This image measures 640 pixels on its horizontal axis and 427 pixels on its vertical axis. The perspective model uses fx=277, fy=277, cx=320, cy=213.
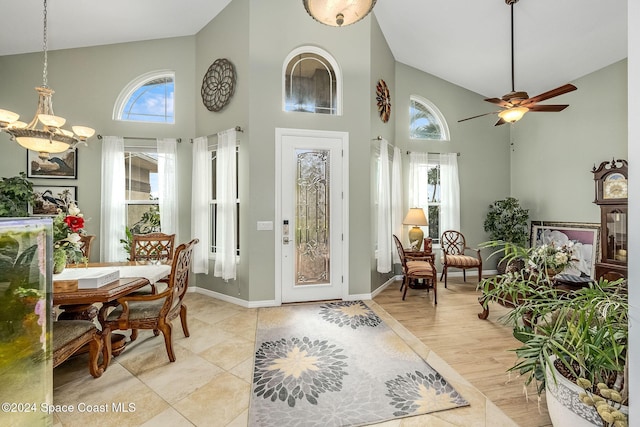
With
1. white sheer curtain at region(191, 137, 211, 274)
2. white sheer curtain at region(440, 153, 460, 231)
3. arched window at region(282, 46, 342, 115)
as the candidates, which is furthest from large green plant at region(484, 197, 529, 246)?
white sheer curtain at region(191, 137, 211, 274)

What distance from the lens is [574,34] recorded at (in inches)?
150

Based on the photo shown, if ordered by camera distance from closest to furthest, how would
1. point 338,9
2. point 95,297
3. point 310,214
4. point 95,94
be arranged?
point 338,9 → point 95,297 → point 310,214 → point 95,94

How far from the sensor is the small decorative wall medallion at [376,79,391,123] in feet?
14.4

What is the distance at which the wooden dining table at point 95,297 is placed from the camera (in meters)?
1.93

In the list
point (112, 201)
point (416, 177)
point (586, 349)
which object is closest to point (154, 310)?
point (112, 201)

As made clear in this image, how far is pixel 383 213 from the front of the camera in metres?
4.37

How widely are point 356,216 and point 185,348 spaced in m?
2.62

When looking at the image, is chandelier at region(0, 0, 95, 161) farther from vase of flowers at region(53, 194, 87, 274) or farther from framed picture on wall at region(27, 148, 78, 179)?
framed picture on wall at region(27, 148, 78, 179)

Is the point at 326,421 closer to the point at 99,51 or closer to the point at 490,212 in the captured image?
the point at 490,212

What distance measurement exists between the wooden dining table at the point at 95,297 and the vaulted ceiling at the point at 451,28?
3403 millimetres

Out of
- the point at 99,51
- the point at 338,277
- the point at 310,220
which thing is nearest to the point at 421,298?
the point at 338,277

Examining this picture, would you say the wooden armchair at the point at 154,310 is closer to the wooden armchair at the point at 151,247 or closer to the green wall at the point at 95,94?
the wooden armchair at the point at 151,247

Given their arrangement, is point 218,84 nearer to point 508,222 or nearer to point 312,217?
point 312,217

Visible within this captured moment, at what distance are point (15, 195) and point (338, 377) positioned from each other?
4796mm
